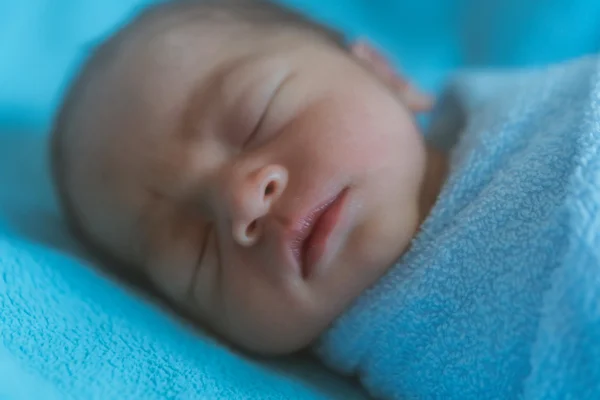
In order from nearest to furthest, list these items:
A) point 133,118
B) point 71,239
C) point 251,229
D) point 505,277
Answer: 1. point 505,277
2. point 251,229
3. point 133,118
4. point 71,239

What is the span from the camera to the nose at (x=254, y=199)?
87 cm

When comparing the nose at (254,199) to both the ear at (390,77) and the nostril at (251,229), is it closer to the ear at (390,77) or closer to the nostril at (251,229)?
the nostril at (251,229)

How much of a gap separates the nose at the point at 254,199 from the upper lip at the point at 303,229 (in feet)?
0.13

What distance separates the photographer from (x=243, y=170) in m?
0.92

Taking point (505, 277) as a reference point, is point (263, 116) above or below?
above

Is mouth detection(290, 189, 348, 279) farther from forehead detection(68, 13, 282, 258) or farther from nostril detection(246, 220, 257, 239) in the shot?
forehead detection(68, 13, 282, 258)

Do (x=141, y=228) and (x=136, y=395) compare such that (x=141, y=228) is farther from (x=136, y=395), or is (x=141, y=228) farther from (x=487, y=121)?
(x=487, y=121)

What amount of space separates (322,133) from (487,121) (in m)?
0.26

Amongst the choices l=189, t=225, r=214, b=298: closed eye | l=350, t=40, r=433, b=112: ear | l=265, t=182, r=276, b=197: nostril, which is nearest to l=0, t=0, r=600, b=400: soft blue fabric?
l=189, t=225, r=214, b=298: closed eye

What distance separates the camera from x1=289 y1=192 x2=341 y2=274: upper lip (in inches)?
35.2

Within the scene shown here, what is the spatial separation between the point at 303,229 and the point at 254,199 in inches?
2.8

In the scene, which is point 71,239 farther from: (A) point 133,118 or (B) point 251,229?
(B) point 251,229

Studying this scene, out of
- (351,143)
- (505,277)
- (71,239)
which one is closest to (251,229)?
(351,143)

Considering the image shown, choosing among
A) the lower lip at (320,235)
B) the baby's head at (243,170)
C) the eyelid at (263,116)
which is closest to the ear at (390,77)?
the baby's head at (243,170)
